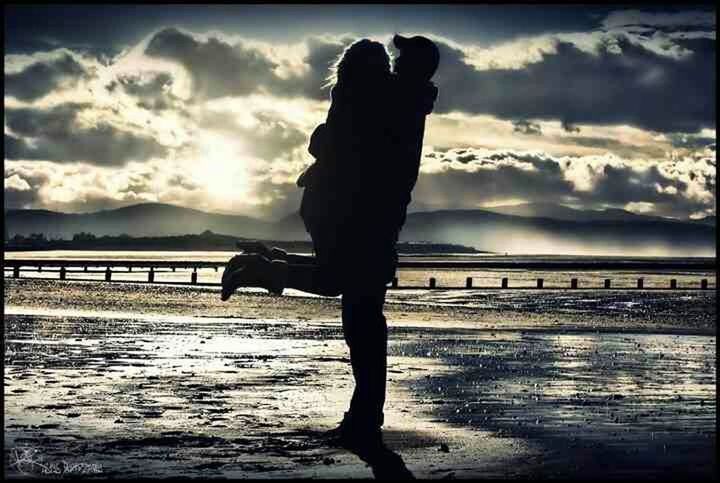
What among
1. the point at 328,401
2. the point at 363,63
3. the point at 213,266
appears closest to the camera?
the point at 363,63

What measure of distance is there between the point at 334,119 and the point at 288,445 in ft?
7.51

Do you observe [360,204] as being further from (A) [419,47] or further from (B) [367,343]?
(A) [419,47]

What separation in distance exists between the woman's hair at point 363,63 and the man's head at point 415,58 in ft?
0.46

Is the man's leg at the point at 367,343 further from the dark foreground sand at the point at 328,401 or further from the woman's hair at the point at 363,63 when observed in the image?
the woman's hair at the point at 363,63

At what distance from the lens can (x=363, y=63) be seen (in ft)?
27.1

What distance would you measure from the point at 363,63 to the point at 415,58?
1.44 feet

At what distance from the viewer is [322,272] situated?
8.40 m

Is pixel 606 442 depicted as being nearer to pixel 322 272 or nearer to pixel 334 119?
pixel 322 272

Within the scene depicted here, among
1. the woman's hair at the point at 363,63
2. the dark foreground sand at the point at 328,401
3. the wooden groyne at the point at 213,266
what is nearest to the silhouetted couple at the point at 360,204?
the woman's hair at the point at 363,63

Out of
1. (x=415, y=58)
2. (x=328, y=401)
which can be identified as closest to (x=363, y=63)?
(x=415, y=58)

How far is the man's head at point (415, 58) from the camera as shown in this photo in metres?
8.48

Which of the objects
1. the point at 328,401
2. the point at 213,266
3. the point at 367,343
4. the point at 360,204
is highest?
the point at 360,204

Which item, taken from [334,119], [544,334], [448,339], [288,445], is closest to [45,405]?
[288,445]

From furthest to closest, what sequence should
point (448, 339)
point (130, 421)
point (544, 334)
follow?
point (544, 334), point (448, 339), point (130, 421)
